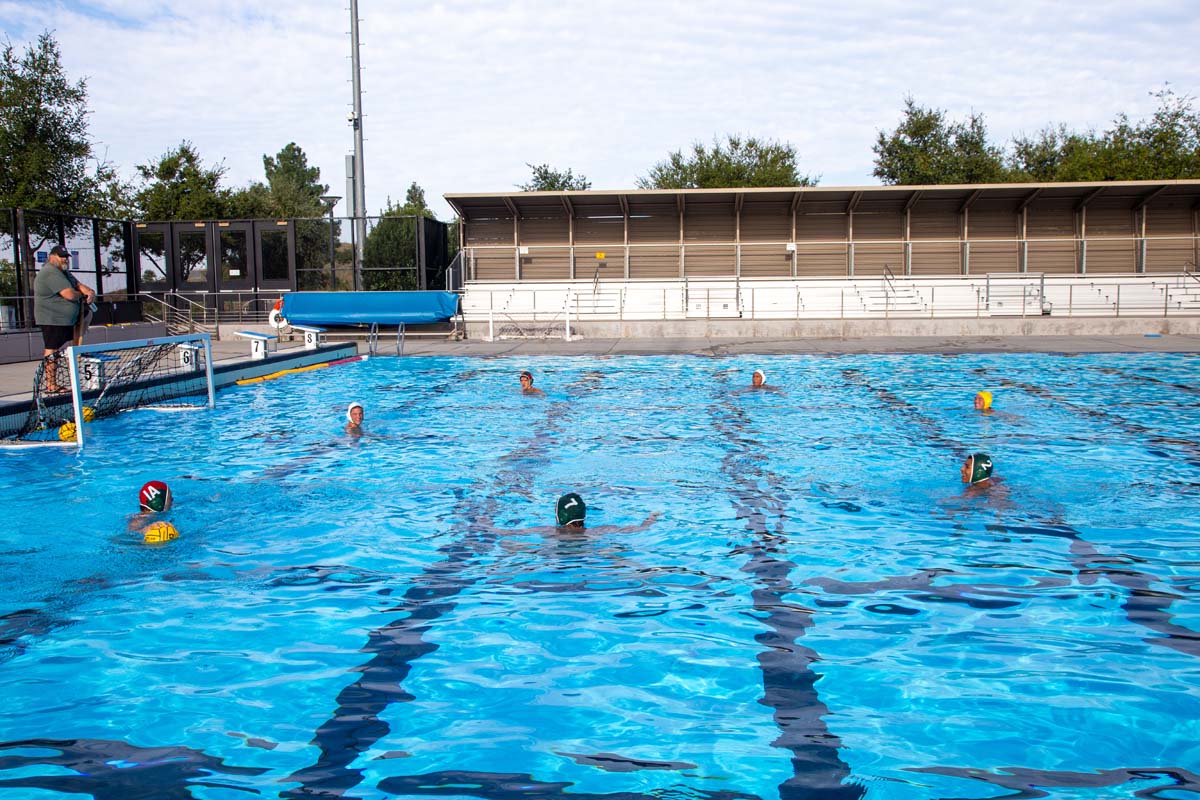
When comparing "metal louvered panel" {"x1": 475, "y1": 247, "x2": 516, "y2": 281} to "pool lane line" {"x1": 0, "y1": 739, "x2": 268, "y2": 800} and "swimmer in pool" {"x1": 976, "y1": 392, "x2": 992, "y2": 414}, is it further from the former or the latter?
"pool lane line" {"x1": 0, "y1": 739, "x2": 268, "y2": 800}

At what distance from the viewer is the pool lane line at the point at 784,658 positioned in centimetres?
354

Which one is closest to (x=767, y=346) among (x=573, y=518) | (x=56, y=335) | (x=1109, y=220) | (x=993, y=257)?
(x=993, y=257)

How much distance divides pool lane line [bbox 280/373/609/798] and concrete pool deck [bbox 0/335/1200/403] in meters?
12.1

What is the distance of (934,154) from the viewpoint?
44.6m

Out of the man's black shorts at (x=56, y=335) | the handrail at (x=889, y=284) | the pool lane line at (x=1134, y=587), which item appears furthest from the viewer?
the handrail at (x=889, y=284)

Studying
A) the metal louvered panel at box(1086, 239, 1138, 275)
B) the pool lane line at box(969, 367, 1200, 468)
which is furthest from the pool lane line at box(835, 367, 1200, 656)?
the metal louvered panel at box(1086, 239, 1138, 275)

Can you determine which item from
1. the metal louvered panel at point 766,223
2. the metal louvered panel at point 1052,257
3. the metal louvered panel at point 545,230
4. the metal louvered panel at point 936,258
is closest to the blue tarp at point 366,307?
the metal louvered panel at point 545,230

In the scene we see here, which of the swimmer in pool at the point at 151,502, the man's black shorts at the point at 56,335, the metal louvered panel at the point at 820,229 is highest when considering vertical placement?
the metal louvered panel at the point at 820,229

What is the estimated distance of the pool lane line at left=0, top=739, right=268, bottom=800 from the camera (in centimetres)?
348

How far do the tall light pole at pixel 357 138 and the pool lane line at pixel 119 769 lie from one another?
937 inches

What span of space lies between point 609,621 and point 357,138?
25073 millimetres

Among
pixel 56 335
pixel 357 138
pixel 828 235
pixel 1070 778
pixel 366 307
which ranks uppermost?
pixel 357 138

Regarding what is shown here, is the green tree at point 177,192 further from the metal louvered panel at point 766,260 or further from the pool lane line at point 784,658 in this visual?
the pool lane line at point 784,658

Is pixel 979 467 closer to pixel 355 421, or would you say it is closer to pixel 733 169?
pixel 355 421
